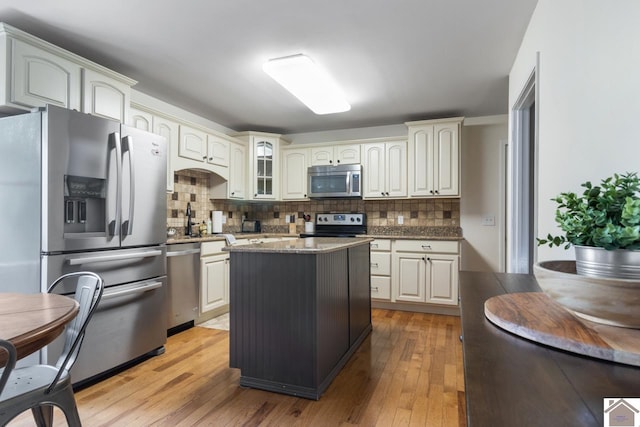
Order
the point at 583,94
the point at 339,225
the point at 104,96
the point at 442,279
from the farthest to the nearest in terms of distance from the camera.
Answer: the point at 339,225
the point at 442,279
the point at 104,96
the point at 583,94

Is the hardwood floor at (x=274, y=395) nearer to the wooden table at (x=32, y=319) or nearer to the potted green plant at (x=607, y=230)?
the wooden table at (x=32, y=319)

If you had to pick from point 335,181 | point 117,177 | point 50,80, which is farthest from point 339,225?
point 50,80

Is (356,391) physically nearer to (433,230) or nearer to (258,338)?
(258,338)

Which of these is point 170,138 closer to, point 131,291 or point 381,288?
point 131,291

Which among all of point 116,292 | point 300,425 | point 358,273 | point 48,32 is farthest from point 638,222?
point 48,32

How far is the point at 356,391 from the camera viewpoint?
217 centimetres

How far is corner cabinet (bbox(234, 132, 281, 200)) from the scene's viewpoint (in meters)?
4.59

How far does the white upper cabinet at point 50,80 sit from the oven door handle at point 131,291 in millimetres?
1293

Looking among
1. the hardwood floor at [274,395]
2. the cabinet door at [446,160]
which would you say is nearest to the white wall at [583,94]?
the hardwood floor at [274,395]

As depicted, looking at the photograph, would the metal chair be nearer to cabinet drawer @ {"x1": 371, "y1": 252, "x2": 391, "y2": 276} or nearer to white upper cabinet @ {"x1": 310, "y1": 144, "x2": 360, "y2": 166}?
cabinet drawer @ {"x1": 371, "y1": 252, "x2": 391, "y2": 276}

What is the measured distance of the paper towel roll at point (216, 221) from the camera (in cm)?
428

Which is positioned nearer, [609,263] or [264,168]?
[609,263]

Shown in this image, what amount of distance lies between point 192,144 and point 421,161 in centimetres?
262

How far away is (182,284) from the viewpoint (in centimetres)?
331
